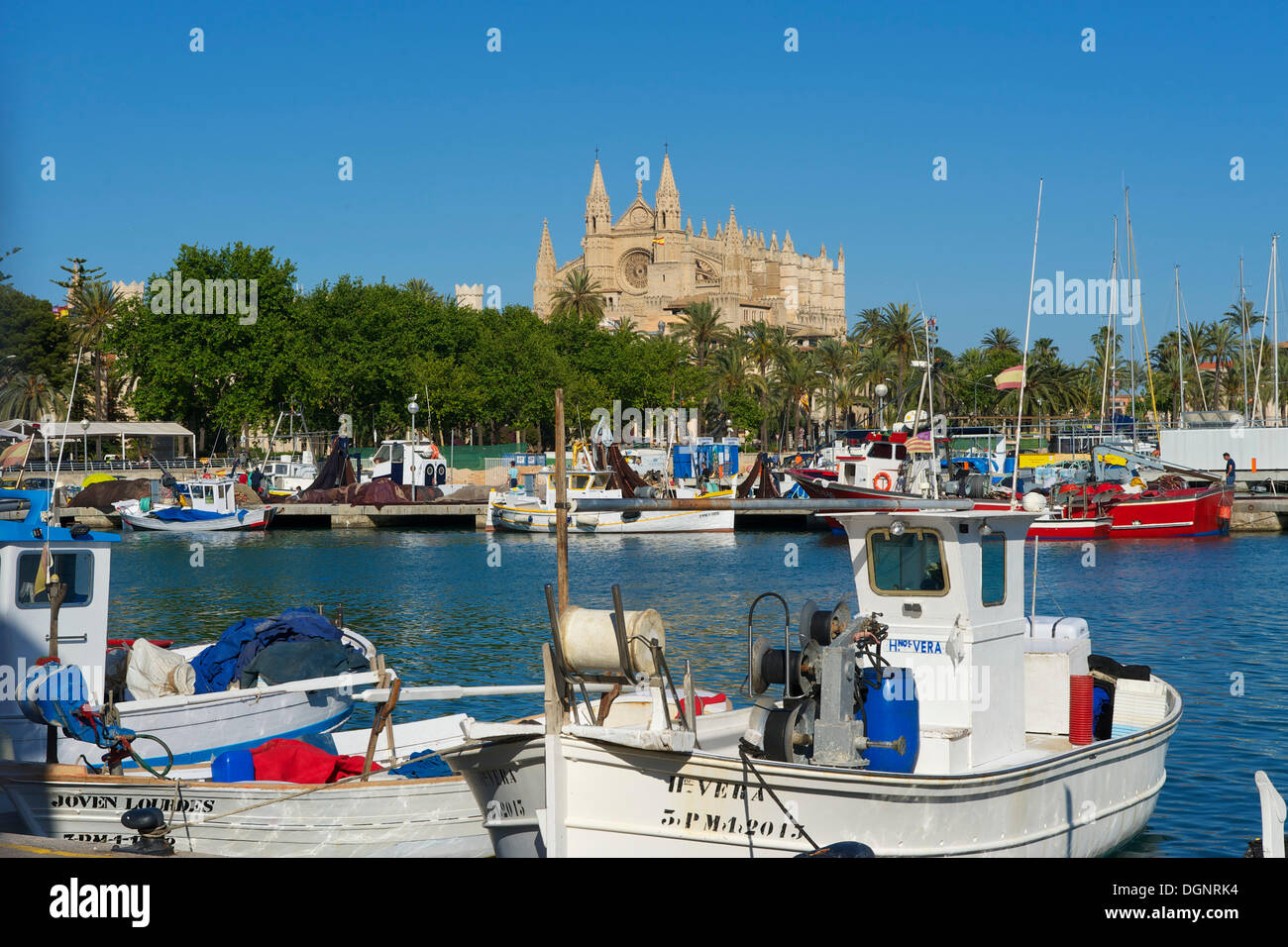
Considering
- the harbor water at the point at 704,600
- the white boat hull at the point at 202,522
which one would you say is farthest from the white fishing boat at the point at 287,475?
the harbor water at the point at 704,600

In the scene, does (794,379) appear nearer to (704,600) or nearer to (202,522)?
(202,522)

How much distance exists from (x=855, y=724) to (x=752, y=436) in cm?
10159

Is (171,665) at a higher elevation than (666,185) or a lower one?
lower

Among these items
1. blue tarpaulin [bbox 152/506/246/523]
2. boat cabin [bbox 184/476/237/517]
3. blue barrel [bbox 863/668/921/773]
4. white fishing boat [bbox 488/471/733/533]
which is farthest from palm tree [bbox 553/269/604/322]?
blue barrel [bbox 863/668/921/773]

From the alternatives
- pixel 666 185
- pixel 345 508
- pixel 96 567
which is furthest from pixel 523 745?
pixel 666 185

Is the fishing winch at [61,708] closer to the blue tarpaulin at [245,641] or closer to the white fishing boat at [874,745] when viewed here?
the blue tarpaulin at [245,641]

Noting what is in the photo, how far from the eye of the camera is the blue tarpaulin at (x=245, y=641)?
19250mm

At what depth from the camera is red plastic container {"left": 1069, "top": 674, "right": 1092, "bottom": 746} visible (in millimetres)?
13859

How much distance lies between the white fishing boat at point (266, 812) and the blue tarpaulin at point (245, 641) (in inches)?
227

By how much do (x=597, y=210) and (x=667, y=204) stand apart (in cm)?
1057

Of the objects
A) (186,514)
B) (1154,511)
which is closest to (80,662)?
(1154,511)

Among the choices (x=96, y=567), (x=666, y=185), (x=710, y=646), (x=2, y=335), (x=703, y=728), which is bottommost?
(x=710, y=646)

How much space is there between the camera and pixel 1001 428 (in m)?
81.8
